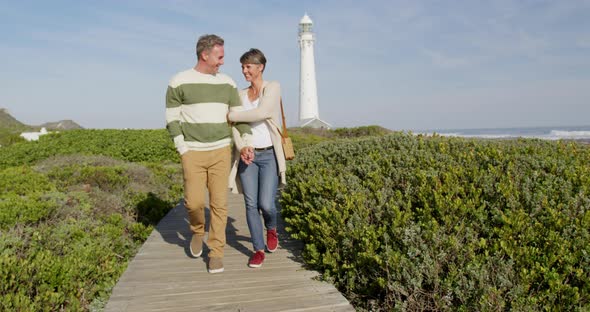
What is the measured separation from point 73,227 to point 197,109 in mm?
2851

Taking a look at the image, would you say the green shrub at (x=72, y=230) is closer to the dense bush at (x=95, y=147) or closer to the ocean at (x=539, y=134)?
the dense bush at (x=95, y=147)

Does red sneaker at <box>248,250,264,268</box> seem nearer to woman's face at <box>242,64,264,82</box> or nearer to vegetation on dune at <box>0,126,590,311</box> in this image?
vegetation on dune at <box>0,126,590,311</box>

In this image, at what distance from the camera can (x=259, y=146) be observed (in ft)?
14.1

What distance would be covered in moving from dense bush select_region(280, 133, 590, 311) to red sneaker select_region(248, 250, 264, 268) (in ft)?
1.65

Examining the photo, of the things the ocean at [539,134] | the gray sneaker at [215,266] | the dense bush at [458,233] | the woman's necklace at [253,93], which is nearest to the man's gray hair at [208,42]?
the woman's necklace at [253,93]

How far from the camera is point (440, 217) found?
3912mm

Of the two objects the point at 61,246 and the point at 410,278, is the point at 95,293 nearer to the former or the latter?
the point at 61,246

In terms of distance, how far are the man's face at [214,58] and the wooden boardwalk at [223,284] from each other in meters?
2.10

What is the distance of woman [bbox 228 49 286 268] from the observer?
13.7 feet

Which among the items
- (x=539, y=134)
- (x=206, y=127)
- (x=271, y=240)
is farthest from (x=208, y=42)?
(x=539, y=134)

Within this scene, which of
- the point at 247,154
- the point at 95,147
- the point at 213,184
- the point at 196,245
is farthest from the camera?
the point at 95,147

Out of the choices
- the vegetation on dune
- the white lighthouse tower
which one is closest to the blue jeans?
the vegetation on dune

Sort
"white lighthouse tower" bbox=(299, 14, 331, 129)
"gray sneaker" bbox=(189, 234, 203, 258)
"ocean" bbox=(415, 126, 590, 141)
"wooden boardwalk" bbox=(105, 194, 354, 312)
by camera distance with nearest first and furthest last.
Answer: "wooden boardwalk" bbox=(105, 194, 354, 312)
"gray sneaker" bbox=(189, 234, 203, 258)
"ocean" bbox=(415, 126, 590, 141)
"white lighthouse tower" bbox=(299, 14, 331, 129)

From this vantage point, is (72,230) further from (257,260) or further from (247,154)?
(247,154)
